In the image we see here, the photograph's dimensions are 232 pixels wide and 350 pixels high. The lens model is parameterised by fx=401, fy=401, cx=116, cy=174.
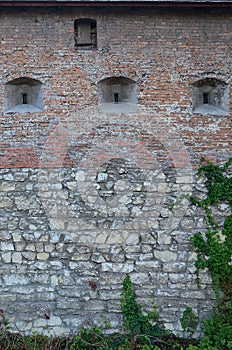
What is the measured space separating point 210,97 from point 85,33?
2.49 m

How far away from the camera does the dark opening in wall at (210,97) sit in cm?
697

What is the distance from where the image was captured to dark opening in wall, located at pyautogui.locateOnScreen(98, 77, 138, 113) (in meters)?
6.89

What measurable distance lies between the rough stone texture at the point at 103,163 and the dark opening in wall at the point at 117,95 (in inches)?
4.4

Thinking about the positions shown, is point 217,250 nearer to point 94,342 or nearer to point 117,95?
point 94,342

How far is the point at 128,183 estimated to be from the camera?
263 inches

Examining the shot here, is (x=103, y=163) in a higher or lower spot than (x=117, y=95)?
lower

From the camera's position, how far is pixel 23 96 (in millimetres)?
7098

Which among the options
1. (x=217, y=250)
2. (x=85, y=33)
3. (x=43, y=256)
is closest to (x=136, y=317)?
(x=217, y=250)

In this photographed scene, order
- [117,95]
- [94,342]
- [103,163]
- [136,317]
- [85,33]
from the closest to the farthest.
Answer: [94,342], [136,317], [103,163], [85,33], [117,95]

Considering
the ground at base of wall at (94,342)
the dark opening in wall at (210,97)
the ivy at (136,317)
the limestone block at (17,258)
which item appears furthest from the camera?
the dark opening in wall at (210,97)

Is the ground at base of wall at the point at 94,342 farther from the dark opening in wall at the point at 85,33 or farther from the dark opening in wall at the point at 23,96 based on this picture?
the dark opening in wall at the point at 85,33

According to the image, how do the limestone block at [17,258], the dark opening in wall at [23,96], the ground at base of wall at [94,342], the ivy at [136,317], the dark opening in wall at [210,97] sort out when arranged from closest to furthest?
1. the ground at base of wall at [94,342]
2. the ivy at [136,317]
3. the limestone block at [17,258]
4. the dark opening in wall at [23,96]
5. the dark opening in wall at [210,97]

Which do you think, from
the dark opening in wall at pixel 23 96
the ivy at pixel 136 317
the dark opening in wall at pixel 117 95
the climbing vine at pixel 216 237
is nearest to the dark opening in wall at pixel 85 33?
the dark opening in wall at pixel 117 95

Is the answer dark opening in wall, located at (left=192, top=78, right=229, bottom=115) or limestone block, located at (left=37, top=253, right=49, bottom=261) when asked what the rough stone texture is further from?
dark opening in wall, located at (left=192, top=78, right=229, bottom=115)
